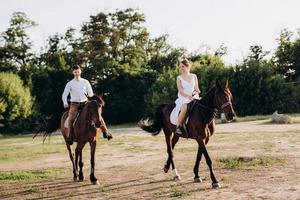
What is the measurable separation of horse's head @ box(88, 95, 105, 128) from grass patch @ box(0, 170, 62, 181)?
2.92 metres

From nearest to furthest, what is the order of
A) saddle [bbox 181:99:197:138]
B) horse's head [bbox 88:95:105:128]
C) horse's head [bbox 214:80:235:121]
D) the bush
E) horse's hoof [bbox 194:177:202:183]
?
horse's head [bbox 214:80:235:121] → horse's hoof [bbox 194:177:202:183] → saddle [bbox 181:99:197:138] → horse's head [bbox 88:95:105:128] → the bush

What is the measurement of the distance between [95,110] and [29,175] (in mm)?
3852

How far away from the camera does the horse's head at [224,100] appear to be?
10305 millimetres

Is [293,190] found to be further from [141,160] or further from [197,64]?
[197,64]

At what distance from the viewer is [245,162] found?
44.4 feet

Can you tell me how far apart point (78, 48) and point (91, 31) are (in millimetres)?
2916

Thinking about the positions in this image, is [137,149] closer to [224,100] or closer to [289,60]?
[224,100]

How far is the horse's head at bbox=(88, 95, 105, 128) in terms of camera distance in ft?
37.6

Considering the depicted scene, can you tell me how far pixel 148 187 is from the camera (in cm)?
1068

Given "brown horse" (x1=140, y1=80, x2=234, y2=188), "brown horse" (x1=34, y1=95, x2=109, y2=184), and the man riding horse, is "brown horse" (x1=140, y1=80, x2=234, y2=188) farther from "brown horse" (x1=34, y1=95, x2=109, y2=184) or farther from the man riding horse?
the man riding horse

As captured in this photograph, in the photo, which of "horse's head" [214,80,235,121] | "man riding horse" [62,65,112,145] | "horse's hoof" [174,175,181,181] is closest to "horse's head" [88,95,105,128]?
"man riding horse" [62,65,112,145]

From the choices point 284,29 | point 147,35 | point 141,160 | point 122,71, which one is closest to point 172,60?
point 147,35

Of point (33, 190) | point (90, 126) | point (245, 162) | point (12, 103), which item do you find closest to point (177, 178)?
point (90, 126)

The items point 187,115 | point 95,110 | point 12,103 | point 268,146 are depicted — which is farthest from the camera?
point 12,103
